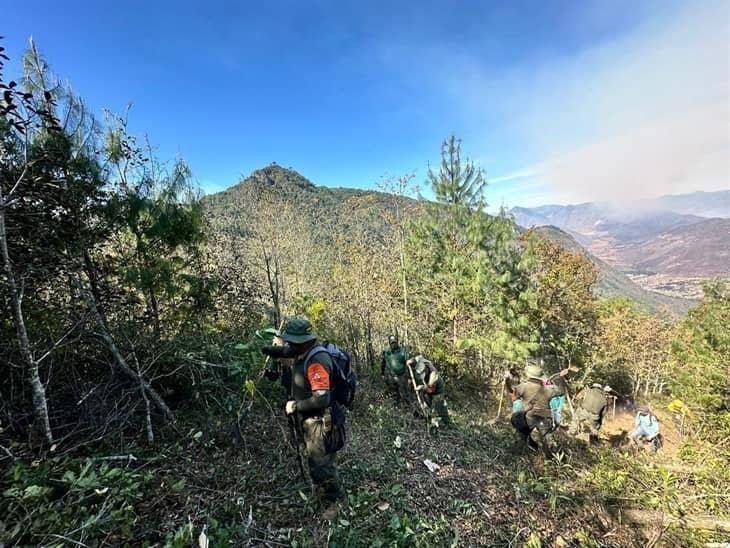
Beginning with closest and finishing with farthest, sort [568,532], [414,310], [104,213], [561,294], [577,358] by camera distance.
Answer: [568,532]
[104,213]
[414,310]
[561,294]
[577,358]

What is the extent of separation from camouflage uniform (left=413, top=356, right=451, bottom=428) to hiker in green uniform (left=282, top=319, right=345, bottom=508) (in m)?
3.56

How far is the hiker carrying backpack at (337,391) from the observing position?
3158mm

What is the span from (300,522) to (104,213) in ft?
13.0

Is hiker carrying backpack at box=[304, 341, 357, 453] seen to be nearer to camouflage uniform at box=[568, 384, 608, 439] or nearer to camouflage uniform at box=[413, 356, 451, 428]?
camouflage uniform at box=[413, 356, 451, 428]

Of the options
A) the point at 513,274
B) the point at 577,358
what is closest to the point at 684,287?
the point at 577,358

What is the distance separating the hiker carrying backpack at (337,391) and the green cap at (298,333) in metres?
0.12

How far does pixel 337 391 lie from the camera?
325 centimetres

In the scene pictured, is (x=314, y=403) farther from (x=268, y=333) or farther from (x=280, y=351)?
(x=268, y=333)

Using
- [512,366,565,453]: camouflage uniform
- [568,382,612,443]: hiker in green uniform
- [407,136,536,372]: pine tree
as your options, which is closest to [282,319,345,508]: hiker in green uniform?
[512,366,565,453]: camouflage uniform

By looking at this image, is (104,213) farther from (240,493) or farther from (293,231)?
(293,231)

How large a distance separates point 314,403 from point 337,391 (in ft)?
1.03

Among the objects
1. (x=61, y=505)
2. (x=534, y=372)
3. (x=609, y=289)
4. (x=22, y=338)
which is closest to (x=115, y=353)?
(x=22, y=338)

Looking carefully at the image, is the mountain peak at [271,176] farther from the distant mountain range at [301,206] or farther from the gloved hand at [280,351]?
the gloved hand at [280,351]

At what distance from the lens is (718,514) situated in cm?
358
